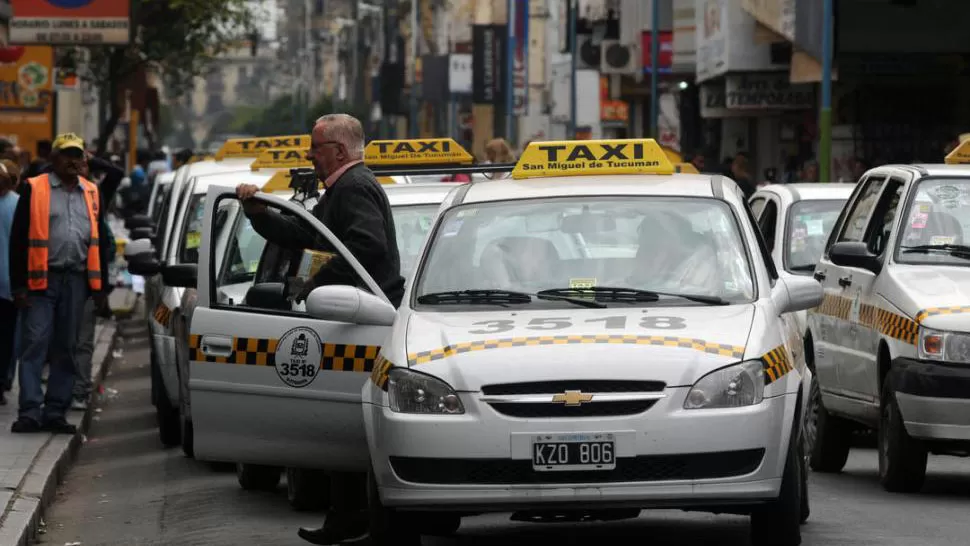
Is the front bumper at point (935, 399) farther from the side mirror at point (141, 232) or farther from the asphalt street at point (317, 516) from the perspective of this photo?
the side mirror at point (141, 232)

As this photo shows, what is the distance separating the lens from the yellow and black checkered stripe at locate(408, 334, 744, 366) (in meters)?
8.34

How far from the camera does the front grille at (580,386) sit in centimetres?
823

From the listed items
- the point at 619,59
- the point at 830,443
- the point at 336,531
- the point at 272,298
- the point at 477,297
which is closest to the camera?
the point at 477,297

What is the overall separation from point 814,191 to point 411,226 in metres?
4.15

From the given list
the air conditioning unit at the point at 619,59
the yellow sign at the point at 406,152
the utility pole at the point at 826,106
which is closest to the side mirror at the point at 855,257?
the yellow sign at the point at 406,152

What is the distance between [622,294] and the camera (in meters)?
9.02

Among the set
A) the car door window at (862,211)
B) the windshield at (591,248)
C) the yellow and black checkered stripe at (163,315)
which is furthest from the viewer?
the yellow and black checkered stripe at (163,315)

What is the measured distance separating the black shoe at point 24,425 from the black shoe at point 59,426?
9cm

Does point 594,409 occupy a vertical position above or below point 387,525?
above

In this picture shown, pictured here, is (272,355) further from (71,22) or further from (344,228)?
(71,22)

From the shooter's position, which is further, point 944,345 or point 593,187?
point 944,345

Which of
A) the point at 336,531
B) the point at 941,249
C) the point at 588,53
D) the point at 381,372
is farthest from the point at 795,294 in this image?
the point at 588,53

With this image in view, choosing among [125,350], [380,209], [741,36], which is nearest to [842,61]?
[741,36]

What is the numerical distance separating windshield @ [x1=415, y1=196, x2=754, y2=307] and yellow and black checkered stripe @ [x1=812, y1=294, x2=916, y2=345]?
5.54 ft
